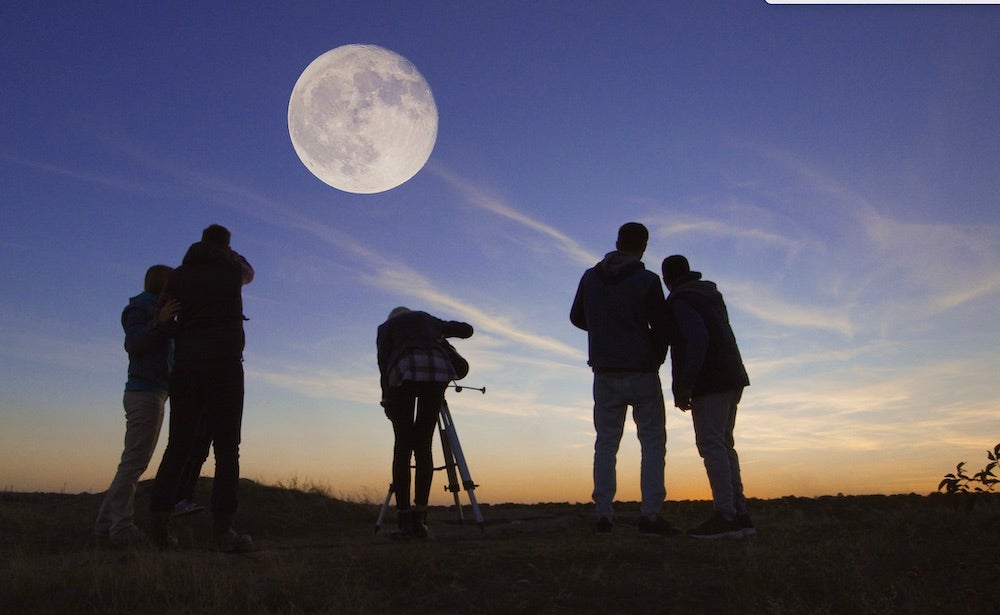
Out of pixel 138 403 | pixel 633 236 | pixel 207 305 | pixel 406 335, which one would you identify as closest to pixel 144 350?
pixel 138 403

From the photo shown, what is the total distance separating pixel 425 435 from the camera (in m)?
7.20

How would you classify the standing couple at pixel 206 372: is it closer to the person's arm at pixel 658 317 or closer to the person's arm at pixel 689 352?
the person's arm at pixel 658 317

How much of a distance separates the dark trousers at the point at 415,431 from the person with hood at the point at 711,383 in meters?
2.09

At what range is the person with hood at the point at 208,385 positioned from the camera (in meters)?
6.20

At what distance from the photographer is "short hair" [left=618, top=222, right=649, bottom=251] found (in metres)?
7.04

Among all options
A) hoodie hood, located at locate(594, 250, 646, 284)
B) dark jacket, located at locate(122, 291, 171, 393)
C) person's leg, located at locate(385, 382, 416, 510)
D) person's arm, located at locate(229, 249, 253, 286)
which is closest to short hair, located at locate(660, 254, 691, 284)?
hoodie hood, located at locate(594, 250, 646, 284)

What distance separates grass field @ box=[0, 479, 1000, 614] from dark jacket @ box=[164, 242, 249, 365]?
4.90 feet

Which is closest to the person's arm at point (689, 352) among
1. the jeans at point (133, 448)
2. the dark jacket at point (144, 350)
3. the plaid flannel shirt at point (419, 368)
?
the plaid flannel shirt at point (419, 368)

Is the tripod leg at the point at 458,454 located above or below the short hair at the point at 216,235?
below

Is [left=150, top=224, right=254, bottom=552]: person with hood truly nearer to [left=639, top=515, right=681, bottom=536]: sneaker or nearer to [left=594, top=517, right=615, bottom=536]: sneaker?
[left=594, top=517, right=615, bottom=536]: sneaker

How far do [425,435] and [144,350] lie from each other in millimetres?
2482

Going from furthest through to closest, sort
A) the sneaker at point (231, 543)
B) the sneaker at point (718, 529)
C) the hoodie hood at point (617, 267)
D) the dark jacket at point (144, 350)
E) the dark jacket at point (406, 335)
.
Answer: the dark jacket at point (406, 335), the dark jacket at point (144, 350), the hoodie hood at point (617, 267), the sneaker at point (718, 529), the sneaker at point (231, 543)

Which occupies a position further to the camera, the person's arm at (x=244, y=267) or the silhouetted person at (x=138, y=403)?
the silhouetted person at (x=138, y=403)

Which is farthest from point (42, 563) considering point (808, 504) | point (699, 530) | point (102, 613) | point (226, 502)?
point (808, 504)
